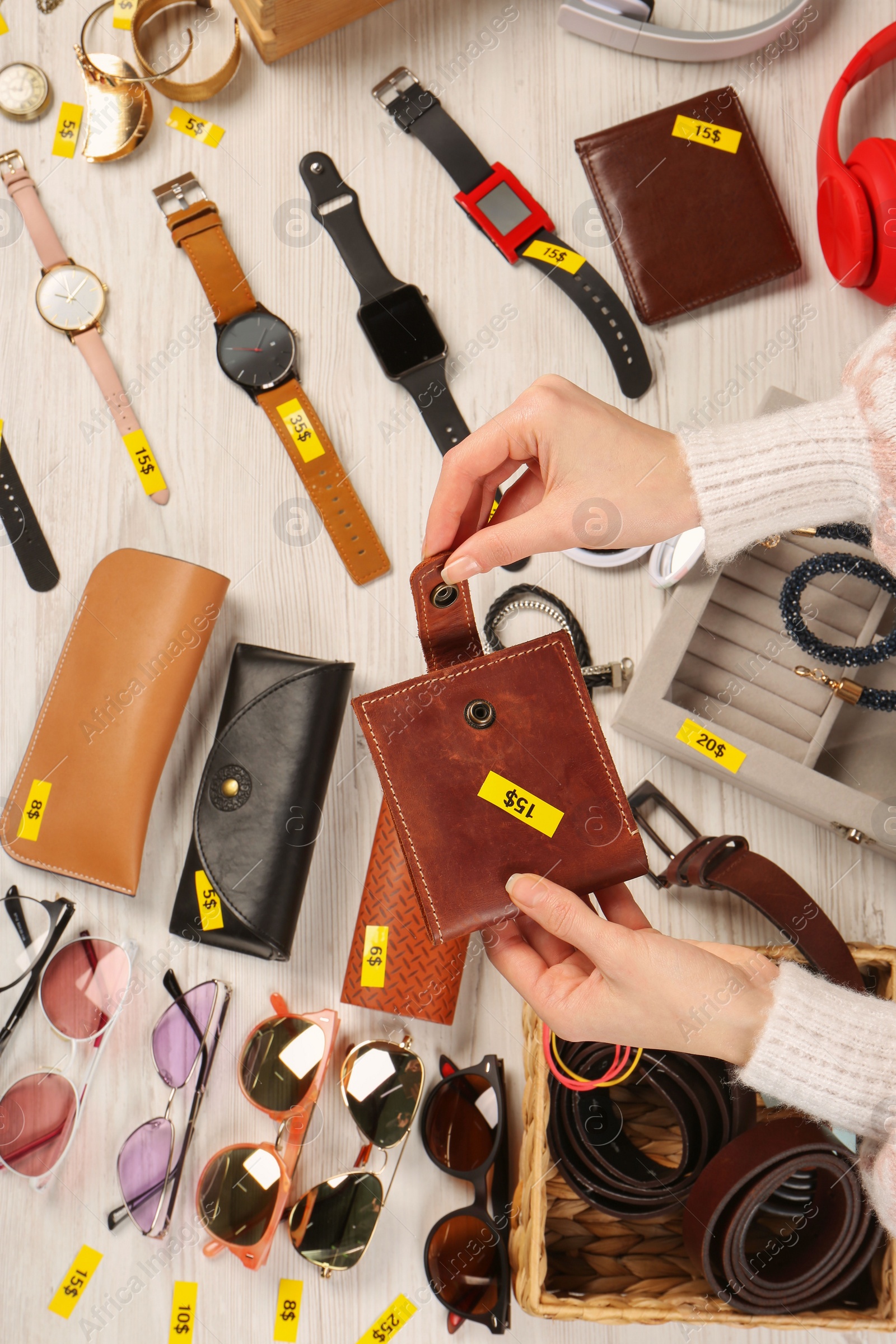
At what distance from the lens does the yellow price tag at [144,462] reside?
3.92ft

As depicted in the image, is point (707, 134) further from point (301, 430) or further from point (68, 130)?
point (68, 130)

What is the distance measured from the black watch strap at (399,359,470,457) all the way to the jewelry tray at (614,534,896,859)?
368 millimetres

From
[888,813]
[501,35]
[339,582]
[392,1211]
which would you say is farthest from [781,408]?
[392,1211]

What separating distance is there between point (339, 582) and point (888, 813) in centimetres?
73

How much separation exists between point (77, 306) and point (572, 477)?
2.54 ft

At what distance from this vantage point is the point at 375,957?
3.51 ft

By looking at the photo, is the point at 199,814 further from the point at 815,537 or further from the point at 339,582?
the point at 815,537

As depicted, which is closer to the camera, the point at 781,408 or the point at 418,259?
the point at 781,408

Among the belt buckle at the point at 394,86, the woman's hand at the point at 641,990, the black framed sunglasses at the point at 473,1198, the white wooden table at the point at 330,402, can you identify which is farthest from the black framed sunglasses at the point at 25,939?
the belt buckle at the point at 394,86

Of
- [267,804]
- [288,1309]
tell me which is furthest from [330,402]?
[288,1309]

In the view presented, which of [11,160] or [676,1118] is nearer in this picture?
[676,1118]

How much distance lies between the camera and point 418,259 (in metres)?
1.21

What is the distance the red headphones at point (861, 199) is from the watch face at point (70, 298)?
38.7 inches

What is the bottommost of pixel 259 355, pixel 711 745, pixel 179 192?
pixel 711 745
